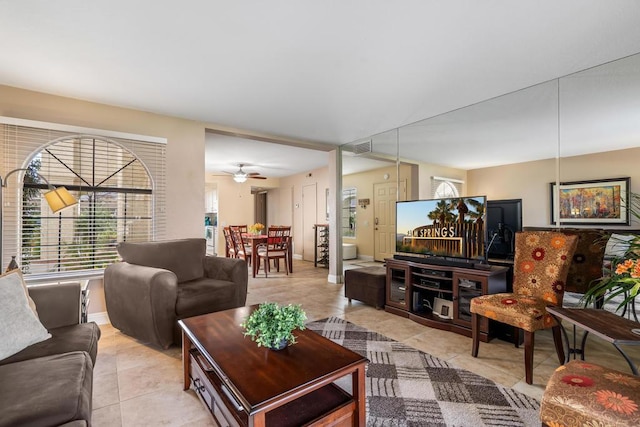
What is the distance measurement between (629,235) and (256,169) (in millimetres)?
6699

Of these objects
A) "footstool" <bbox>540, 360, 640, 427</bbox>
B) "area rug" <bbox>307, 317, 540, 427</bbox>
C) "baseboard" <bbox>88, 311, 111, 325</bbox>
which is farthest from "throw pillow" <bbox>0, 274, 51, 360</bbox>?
"footstool" <bbox>540, 360, 640, 427</bbox>

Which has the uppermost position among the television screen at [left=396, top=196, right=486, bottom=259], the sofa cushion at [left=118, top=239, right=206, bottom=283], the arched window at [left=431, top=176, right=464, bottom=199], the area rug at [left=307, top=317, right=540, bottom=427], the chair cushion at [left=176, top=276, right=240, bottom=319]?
the arched window at [left=431, top=176, right=464, bottom=199]

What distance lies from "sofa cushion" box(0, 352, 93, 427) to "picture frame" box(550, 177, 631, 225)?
362 centimetres

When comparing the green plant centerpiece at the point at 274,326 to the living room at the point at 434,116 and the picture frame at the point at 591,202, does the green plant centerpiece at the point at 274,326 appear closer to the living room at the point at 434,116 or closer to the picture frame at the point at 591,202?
the living room at the point at 434,116

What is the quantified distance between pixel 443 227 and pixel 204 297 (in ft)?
8.19

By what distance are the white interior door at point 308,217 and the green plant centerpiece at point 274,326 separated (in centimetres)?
609

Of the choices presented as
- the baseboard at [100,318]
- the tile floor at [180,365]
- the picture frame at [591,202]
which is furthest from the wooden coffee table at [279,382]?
the picture frame at [591,202]

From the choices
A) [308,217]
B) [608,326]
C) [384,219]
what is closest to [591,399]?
[608,326]

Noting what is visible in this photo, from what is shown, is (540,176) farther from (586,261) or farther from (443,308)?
(443,308)


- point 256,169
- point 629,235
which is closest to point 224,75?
point 629,235

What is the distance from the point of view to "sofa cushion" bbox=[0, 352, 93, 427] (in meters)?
1.00

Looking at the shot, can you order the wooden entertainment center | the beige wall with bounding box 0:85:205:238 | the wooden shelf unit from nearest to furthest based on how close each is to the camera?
the wooden entertainment center → the beige wall with bounding box 0:85:205:238 → the wooden shelf unit

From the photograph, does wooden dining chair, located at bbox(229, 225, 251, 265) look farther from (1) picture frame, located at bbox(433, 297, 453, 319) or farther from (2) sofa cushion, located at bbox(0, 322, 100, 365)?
(2) sofa cushion, located at bbox(0, 322, 100, 365)

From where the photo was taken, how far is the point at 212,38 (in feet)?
6.85
